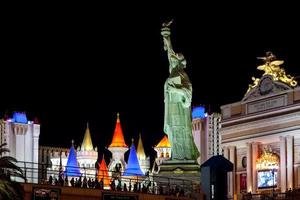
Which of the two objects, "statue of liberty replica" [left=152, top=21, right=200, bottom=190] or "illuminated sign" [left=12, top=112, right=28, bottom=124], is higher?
"illuminated sign" [left=12, top=112, right=28, bottom=124]

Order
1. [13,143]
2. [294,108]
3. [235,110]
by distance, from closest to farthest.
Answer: [294,108] → [235,110] → [13,143]

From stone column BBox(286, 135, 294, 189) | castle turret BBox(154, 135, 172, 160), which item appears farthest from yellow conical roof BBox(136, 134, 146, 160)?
stone column BBox(286, 135, 294, 189)

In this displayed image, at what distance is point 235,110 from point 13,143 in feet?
192

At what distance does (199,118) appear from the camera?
112 metres

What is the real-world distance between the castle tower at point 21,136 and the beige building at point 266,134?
5657 cm

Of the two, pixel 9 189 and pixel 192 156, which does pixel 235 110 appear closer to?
pixel 192 156

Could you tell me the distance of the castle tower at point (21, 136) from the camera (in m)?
120

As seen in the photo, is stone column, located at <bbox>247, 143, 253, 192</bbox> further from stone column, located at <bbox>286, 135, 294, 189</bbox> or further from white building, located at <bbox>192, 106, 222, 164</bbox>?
white building, located at <bbox>192, 106, 222, 164</bbox>

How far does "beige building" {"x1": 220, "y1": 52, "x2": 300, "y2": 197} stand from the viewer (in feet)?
206

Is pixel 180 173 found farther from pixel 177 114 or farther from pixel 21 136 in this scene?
pixel 21 136

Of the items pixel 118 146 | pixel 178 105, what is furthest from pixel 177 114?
pixel 118 146

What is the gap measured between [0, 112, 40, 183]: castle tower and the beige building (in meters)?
56.6

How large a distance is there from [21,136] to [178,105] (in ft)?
224

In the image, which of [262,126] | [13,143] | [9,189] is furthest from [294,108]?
[13,143]
